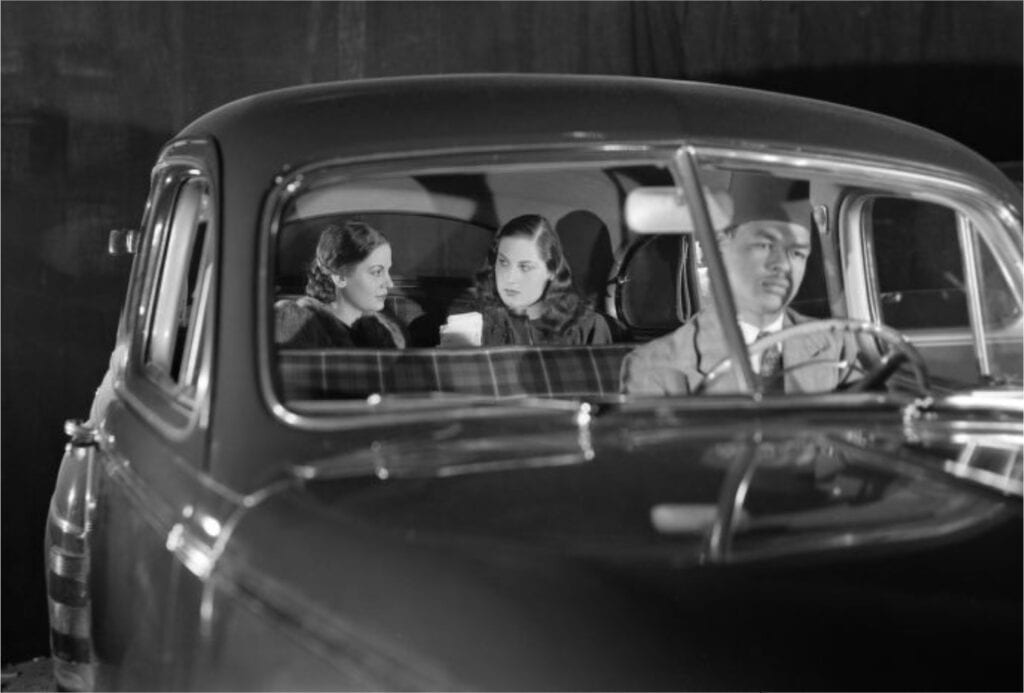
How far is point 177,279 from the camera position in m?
4.27

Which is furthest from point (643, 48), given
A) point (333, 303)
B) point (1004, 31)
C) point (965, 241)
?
point (965, 241)

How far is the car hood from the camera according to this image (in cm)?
228

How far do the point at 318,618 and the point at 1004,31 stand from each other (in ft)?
25.0

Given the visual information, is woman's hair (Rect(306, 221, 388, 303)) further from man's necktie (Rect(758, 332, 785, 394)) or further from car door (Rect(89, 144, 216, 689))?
man's necktie (Rect(758, 332, 785, 394))

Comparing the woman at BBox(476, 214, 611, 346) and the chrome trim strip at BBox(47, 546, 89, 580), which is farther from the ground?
the woman at BBox(476, 214, 611, 346)

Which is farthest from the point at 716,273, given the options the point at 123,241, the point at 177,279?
the point at 123,241

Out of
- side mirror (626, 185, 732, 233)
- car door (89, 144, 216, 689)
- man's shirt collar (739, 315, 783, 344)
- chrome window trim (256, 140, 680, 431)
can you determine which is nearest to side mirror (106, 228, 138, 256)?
car door (89, 144, 216, 689)

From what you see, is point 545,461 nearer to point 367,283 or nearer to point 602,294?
point 367,283

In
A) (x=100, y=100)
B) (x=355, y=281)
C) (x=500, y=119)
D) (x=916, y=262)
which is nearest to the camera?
(x=500, y=119)

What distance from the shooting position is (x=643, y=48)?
336 inches

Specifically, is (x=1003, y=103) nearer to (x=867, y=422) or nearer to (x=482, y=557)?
(x=867, y=422)

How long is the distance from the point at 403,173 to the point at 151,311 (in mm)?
1056

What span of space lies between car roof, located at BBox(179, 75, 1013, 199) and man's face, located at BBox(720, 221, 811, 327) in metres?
0.20

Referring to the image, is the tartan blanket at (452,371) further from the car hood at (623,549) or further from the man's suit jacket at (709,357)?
the car hood at (623,549)
